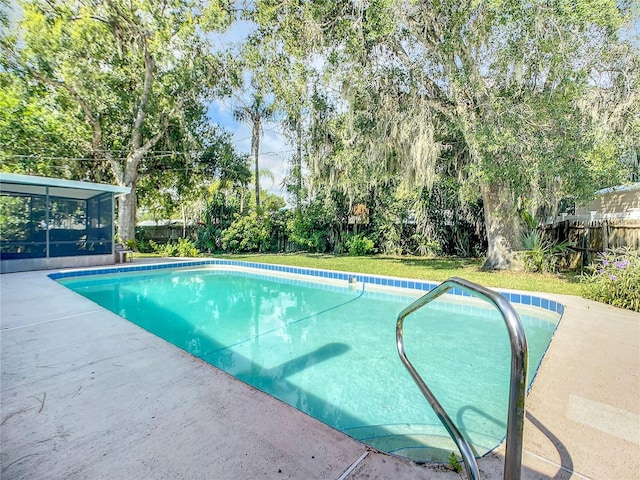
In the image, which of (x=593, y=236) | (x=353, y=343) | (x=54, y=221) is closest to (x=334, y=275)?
(x=353, y=343)

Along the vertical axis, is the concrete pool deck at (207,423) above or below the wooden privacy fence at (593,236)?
below

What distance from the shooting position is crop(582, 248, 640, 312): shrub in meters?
4.12

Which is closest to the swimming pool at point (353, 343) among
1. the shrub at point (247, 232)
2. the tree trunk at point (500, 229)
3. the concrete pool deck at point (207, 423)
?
the concrete pool deck at point (207, 423)

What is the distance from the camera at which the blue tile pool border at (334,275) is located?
4915 mm

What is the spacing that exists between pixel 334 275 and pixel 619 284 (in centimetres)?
484

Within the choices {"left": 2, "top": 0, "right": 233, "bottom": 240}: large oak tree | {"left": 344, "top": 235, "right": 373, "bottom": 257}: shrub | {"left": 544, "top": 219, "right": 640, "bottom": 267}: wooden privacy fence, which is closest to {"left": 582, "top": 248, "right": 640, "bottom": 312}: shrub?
{"left": 544, "top": 219, "right": 640, "bottom": 267}: wooden privacy fence

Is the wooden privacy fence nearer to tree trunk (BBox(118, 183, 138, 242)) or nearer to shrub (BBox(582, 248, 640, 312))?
shrub (BBox(582, 248, 640, 312))

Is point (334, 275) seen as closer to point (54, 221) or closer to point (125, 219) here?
point (54, 221)

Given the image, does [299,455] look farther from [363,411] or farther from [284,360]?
[284,360]

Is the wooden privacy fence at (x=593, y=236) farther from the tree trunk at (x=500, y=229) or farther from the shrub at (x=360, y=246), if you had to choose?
the shrub at (x=360, y=246)

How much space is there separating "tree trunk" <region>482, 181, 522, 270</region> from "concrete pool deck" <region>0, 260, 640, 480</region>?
514cm

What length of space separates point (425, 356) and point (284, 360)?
1522 mm

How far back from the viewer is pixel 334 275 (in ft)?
24.9

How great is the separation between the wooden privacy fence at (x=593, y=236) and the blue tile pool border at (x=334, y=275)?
264 cm
